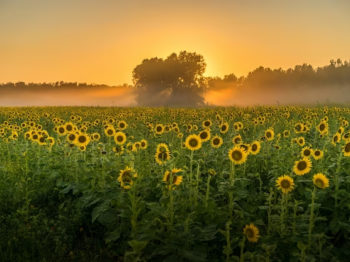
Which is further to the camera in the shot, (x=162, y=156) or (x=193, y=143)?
(x=193, y=143)

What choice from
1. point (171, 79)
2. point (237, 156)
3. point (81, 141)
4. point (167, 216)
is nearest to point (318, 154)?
point (237, 156)

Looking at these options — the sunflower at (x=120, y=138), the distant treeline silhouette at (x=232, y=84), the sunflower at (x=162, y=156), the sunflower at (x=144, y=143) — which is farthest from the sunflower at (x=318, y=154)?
the distant treeline silhouette at (x=232, y=84)

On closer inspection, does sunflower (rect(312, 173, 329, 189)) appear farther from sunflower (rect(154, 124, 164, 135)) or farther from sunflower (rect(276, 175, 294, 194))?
sunflower (rect(154, 124, 164, 135))

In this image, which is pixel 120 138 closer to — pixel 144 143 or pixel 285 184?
pixel 144 143

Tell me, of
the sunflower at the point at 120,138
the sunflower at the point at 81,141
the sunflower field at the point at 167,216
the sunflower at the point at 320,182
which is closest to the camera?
the sunflower field at the point at 167,216

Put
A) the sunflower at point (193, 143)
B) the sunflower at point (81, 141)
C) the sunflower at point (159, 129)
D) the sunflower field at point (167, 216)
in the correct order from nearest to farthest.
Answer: the sunflower field at point (167, 216) < the sunflower at point (193, 143) < the sunflower at point (81, 141) < the sunflower at point (159, 129)

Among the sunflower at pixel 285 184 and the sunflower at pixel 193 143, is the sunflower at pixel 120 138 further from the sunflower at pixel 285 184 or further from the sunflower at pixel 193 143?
the sunflower at pixel 285 184

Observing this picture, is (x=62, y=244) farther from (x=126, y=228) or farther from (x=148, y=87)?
(x=148, y=87)

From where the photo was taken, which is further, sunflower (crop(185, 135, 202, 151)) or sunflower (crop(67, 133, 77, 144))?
sunflower (crop(67, 133, 77, 144))

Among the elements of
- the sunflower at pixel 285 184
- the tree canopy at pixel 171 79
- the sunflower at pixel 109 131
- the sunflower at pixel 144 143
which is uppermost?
the tree canopy at pixel 171 79

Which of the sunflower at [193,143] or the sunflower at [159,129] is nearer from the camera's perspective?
the sunflower at [193,143]

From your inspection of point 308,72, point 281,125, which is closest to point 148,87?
point 308,72

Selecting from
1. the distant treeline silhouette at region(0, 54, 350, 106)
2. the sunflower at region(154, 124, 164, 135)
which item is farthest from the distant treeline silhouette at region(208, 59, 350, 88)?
the sunflower at region(154, 124, 164, 135)

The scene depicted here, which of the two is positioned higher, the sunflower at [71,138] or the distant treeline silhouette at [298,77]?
the distant treeline silhouette at [298,77]
